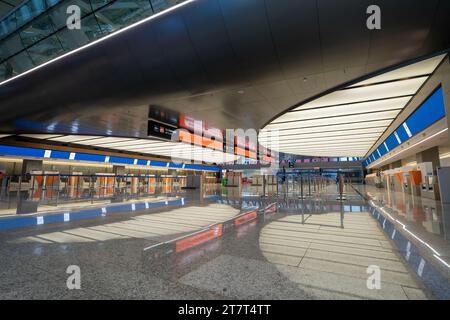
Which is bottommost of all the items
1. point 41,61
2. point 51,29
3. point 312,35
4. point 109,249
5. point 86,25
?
point 109,249

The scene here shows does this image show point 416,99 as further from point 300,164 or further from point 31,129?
point 300,164

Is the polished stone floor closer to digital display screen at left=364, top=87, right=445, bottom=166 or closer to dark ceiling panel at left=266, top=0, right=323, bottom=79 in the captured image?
dark ceiling panel at left=266, top=0, right=323, bottom=79

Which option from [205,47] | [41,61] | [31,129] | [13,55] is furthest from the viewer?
[31,129]

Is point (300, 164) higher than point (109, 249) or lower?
higher

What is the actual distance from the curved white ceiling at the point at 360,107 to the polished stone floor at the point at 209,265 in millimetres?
3866

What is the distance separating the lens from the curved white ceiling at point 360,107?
210 inches

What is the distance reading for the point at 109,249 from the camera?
2973mm

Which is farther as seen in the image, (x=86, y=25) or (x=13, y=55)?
(x=13, y=55)

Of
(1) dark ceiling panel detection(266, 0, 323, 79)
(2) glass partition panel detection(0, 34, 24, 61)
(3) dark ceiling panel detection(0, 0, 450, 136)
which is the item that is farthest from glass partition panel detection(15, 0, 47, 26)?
(1) dark ceiling panel detection(266, 0, 323, 79)

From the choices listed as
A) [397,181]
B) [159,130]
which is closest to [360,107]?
[159,130]

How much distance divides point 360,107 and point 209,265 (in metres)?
8.08
